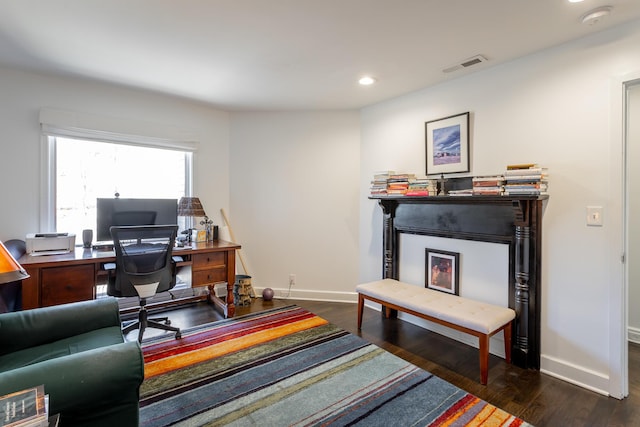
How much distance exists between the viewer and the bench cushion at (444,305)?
7.01ft

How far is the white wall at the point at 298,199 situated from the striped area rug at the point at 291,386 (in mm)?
1159

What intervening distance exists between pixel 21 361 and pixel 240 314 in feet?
6.38

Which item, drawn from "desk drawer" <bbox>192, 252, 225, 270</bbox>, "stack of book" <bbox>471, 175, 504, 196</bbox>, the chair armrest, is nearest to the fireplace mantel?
"stack of book" <bbox>471, 175, 504, 196</bbox>

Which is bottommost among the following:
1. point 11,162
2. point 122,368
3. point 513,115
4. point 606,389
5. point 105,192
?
point 606,389

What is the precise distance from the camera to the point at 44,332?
5.51 ft

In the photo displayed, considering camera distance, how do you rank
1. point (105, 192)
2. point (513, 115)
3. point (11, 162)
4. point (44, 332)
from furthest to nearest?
1. point (105, 192)
2. point (11, 162)
3. point (513, 115)
4. point (44, 332)

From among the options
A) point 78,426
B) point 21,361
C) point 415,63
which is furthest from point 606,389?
point 21,361

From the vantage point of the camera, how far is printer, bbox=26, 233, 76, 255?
8.25 feet

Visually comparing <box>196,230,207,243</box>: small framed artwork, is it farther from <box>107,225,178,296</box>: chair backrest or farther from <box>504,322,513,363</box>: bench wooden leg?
<box>504,322,513,363</box>: bench wooden leg

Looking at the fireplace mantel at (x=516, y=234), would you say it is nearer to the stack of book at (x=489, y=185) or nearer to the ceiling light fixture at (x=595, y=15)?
the stack of book at (x=489, y=185)

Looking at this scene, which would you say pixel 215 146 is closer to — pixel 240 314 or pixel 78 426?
pixel 240 314

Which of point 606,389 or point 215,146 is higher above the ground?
point 215,146

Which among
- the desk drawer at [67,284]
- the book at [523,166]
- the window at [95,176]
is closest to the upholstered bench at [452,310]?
the book at [523,166]

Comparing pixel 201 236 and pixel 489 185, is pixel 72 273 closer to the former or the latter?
pixel 201 236
